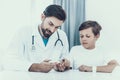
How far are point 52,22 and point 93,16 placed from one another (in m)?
0.85

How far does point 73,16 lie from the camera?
2.73m

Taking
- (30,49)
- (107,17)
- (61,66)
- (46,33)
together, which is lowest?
(61,66)

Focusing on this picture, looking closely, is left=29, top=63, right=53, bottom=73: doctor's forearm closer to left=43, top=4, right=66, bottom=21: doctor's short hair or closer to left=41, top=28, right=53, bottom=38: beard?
left=41, top=28, right=53, bottom=38: beard

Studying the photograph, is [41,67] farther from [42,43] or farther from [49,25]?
[49,25]

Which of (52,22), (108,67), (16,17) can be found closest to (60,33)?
(52,22)

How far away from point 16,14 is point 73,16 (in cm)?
74

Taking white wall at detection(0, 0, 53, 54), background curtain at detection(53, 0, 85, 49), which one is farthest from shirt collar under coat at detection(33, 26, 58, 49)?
white wall at detection(0, 0, 53, 54)

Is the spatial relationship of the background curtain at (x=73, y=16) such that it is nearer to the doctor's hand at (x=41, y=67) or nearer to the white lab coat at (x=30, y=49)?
the white lab coat at (x=30, y=49)

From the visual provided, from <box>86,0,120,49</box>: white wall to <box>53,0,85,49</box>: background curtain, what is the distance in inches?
3.9

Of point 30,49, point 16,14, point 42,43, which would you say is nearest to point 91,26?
point 42,43

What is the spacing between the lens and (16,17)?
9.29ft

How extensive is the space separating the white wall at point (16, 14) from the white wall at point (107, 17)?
0.56m

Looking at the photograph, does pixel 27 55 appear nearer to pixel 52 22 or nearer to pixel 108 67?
pixel 52 22

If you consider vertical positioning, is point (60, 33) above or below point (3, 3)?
below
